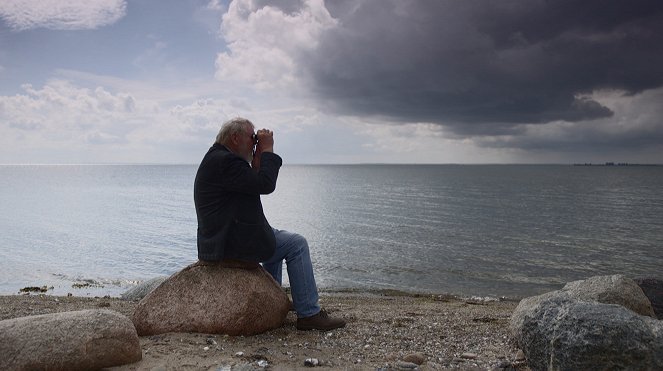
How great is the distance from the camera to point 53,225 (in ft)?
106

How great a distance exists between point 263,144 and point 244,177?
657mm

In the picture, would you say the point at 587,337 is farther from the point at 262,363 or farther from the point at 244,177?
the point at 244,177

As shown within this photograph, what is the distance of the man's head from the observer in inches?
261

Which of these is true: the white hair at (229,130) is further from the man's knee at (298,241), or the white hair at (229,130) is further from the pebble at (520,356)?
the pebble at (520,356)

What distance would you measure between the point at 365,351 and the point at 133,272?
1547 cm

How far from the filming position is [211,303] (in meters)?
6.78

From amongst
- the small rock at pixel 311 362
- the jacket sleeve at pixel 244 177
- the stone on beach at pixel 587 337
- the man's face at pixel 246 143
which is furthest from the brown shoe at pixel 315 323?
the stone on beach at pixel 587 337

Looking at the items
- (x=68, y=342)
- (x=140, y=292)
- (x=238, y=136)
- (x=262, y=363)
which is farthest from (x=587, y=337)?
(x=140, y=292)

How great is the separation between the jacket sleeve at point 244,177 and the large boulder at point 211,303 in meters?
1.32

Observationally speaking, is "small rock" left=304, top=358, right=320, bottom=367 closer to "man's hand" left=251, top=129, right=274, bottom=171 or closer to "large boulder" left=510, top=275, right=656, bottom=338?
"man's hand" left=251, top=129, right=274, bottom=171

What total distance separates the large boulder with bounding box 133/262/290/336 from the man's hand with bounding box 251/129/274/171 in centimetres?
152

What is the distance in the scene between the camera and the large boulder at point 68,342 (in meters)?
5.05

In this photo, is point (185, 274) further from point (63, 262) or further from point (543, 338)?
point (63, 262)

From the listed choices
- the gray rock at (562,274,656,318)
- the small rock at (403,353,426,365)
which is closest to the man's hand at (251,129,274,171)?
the small rock at (403,353,426,365)
